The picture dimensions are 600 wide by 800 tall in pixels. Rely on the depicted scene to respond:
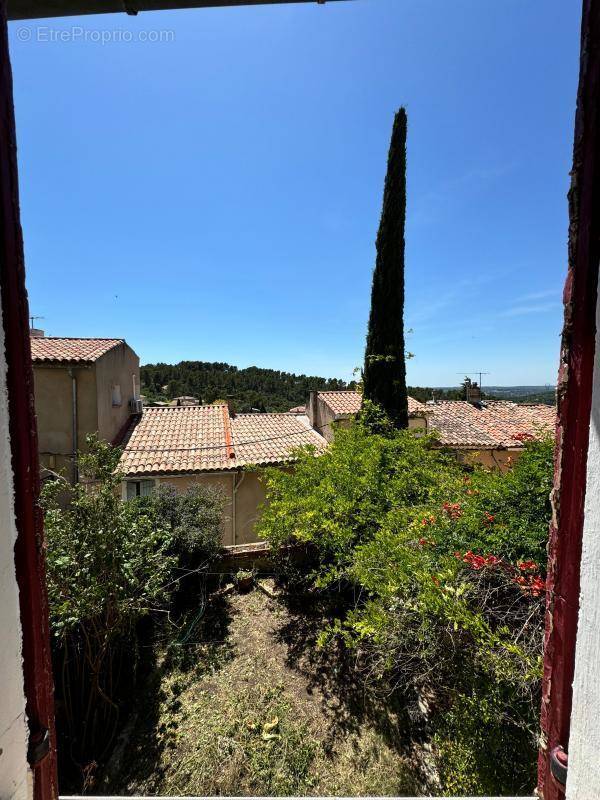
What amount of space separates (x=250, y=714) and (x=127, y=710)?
1.87m

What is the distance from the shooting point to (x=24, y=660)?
102cm

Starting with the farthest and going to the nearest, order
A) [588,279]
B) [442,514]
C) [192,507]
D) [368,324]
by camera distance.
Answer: [368,324] < [192,507] < [442,514] < [588,279]

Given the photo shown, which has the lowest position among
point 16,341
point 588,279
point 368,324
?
point 16,341

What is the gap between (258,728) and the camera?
13.9 feet

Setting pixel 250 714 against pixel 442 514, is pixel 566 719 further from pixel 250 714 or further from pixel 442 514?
pixel 250 714

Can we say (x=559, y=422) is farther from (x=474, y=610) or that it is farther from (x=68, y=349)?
(x=68, y=349)

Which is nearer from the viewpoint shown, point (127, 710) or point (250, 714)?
point (250, 714)

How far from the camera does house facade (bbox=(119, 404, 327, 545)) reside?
10.1 metres

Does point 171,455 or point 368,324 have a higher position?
point 368,324

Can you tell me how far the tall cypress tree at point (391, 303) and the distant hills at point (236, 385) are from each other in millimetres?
22590

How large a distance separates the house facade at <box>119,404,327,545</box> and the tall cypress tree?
8.90ft

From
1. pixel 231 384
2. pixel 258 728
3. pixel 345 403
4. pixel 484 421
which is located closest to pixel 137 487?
pixel 258 728

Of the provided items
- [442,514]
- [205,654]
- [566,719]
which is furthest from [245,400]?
[566,719]

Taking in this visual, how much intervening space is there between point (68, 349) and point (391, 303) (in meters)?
10.4
